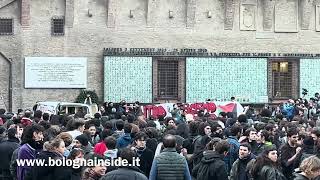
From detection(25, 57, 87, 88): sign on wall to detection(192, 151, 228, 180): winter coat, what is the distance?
23896 mm

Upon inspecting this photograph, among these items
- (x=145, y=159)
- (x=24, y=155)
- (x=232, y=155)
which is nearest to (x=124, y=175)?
(x=24, y=155)

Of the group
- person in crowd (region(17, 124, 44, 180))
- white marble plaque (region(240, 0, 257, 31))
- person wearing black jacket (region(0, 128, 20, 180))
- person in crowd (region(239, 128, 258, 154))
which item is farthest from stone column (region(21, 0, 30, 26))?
person in crowd (region(17, 124, 44, 180))

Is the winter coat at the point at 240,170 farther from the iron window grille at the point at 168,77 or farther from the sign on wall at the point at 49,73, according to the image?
the iron window grille at the point at 168,77

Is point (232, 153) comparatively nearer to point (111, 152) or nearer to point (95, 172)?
point (111, 152)

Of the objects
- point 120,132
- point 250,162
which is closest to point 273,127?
point 120,132

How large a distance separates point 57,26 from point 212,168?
2528cm

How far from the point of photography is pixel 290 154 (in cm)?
1288

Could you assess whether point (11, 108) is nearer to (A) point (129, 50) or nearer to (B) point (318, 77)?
(A) point (129, 50)

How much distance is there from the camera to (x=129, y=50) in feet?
117

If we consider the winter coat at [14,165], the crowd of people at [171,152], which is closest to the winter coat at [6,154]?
the crowd of people at [171,152]

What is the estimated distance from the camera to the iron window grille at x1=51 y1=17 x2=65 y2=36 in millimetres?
35469

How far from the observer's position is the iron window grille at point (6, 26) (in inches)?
1385

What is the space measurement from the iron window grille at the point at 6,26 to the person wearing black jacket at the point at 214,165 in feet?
82.0

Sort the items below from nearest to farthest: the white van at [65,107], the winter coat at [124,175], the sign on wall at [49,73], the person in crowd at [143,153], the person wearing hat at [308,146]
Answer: the winter coat at [124,175]
the person wearing hat at [308,146]
the person in crowd at [143,153]
the white van at [65,107]
the sign on wall at [49,73]
